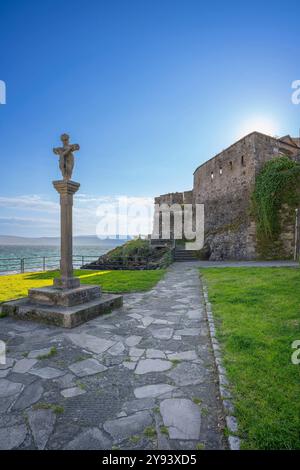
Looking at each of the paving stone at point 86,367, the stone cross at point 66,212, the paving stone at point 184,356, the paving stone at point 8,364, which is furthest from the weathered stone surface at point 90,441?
the stone cross at point 66,212

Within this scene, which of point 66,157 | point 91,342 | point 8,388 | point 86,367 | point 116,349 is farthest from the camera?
point 66,157

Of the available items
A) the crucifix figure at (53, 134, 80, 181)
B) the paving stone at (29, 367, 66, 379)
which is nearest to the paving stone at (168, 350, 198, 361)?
the paving stone at (29, 367, 66, 379)

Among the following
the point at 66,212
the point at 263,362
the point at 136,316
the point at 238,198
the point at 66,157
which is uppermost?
the point at 238,198

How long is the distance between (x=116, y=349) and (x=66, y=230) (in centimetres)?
307

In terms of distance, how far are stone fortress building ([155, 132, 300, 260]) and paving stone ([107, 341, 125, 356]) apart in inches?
565

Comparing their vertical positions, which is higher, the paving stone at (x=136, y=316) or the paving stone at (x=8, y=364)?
the paving stone at (x=8, y=364)

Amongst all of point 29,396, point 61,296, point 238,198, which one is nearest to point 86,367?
point 29,396

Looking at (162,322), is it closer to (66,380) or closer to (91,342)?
(91,342)

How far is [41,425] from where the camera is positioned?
84.7 inches

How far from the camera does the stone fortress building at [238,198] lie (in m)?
16.7

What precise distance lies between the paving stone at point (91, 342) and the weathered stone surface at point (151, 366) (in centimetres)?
71

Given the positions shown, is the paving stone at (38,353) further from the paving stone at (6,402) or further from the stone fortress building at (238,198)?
the stone fortress building at (238,198)

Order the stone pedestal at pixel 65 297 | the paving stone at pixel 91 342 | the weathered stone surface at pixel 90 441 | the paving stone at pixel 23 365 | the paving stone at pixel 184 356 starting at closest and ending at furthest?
1. the weathered stone surface at pixel 90 441
2. the paving stone at pixel 23 365
3. the paving stone at pixel 184 356
4. the paving stone at pixel 91 342
5. the stone pedestal at pixel 65 297

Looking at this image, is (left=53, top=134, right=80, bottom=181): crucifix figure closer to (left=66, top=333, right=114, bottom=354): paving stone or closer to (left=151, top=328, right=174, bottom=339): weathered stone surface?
(left=66, top=333, right=114, bottom=354): paving stone
